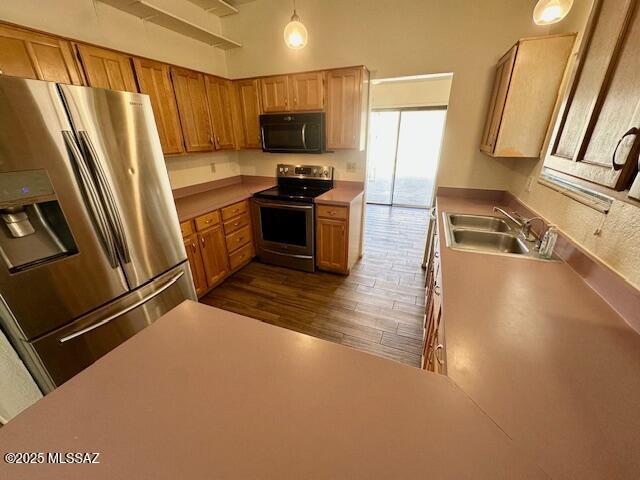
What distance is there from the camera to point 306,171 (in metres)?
3.25

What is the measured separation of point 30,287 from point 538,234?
9.34ft

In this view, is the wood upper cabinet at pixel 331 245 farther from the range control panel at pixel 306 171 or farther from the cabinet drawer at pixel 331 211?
the range control panel at pixel 306 171

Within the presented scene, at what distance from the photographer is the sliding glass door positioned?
5.20 m

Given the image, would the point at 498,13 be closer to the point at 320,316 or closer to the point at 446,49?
the point at 446,49

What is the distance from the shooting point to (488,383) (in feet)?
2.18

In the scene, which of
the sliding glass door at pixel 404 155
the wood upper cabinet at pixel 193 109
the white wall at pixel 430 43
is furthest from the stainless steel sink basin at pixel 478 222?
the sliding glass door at pixel 404 155

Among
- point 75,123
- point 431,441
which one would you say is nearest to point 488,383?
point 431,441

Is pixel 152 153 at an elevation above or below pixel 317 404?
above

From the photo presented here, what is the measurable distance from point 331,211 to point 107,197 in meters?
1.86

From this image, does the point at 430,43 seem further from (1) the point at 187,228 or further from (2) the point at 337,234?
(1) the point at 187,228

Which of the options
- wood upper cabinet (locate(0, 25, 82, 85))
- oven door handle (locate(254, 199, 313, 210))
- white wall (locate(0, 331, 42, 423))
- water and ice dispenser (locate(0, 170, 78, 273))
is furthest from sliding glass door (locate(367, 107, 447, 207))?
white wall (locate(0, 331, 42, 423))

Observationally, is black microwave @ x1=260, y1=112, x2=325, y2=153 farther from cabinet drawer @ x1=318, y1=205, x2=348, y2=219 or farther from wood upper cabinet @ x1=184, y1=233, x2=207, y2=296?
wood upper cabinet @ x1=184, y1=233, x2=207, y2=296

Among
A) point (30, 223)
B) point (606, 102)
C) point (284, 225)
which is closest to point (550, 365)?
point (606, 102)

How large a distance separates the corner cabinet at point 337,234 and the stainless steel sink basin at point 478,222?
1.00 m
